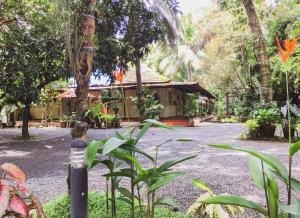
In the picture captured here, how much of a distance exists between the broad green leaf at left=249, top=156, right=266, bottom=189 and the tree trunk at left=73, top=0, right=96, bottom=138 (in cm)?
125

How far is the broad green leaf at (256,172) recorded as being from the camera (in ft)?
4.69

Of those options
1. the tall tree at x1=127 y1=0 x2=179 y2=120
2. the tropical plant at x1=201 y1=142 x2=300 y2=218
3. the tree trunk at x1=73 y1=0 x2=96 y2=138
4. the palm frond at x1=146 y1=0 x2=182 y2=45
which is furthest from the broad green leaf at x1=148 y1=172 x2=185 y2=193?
the tall tree at x1=127 y1=0 x2=179 y2=120

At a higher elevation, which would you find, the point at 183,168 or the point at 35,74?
the point at 35,74

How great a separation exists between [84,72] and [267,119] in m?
8.25

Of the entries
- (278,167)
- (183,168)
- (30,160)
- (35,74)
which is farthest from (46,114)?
(278,167)

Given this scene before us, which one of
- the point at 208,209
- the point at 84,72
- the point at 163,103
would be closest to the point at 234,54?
the point at 163,103

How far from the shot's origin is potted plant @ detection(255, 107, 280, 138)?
9695 mm

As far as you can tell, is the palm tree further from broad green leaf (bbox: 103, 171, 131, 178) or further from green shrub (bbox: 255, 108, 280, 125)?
green shrub (bbox: 255, 108, 280, 125)

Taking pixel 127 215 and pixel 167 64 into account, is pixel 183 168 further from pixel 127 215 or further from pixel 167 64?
pixel 167 64

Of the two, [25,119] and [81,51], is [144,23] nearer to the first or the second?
[25,119]

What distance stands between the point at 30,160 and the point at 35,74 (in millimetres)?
3024

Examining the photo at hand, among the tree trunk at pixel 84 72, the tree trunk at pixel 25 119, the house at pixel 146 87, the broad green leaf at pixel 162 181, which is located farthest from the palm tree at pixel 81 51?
the house at pixel 146 87

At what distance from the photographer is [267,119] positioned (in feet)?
32.1

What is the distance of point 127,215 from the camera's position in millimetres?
2471
